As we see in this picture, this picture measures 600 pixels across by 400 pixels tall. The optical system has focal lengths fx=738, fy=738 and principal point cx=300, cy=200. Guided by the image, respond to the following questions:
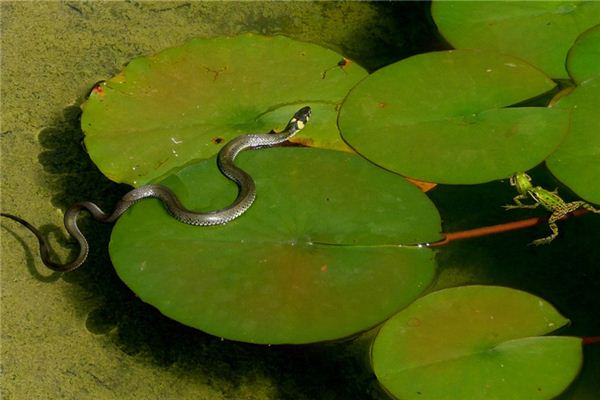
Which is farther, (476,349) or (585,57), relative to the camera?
(585,57)

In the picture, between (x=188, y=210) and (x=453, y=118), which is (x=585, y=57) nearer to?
(x=453, y=118)

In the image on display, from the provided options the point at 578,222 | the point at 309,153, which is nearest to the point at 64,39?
the point at 309,153

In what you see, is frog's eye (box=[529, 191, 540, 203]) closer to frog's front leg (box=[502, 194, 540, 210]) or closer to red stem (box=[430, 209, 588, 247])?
frog's front leg (box=[502, 194, 540, 210])

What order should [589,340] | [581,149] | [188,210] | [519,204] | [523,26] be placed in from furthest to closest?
[523,26]
[519,204]
[581,149]
[188,210]
[589,340]

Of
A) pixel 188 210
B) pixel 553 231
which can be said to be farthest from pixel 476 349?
pixel 188 210

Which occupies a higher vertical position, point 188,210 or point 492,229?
point 188,210

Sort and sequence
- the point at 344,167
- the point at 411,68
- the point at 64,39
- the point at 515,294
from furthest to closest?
the point at 64,39 < the point at 411,68 < the point at 344,167 < the point at 515,294

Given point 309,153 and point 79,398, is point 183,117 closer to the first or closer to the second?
point 309,153
